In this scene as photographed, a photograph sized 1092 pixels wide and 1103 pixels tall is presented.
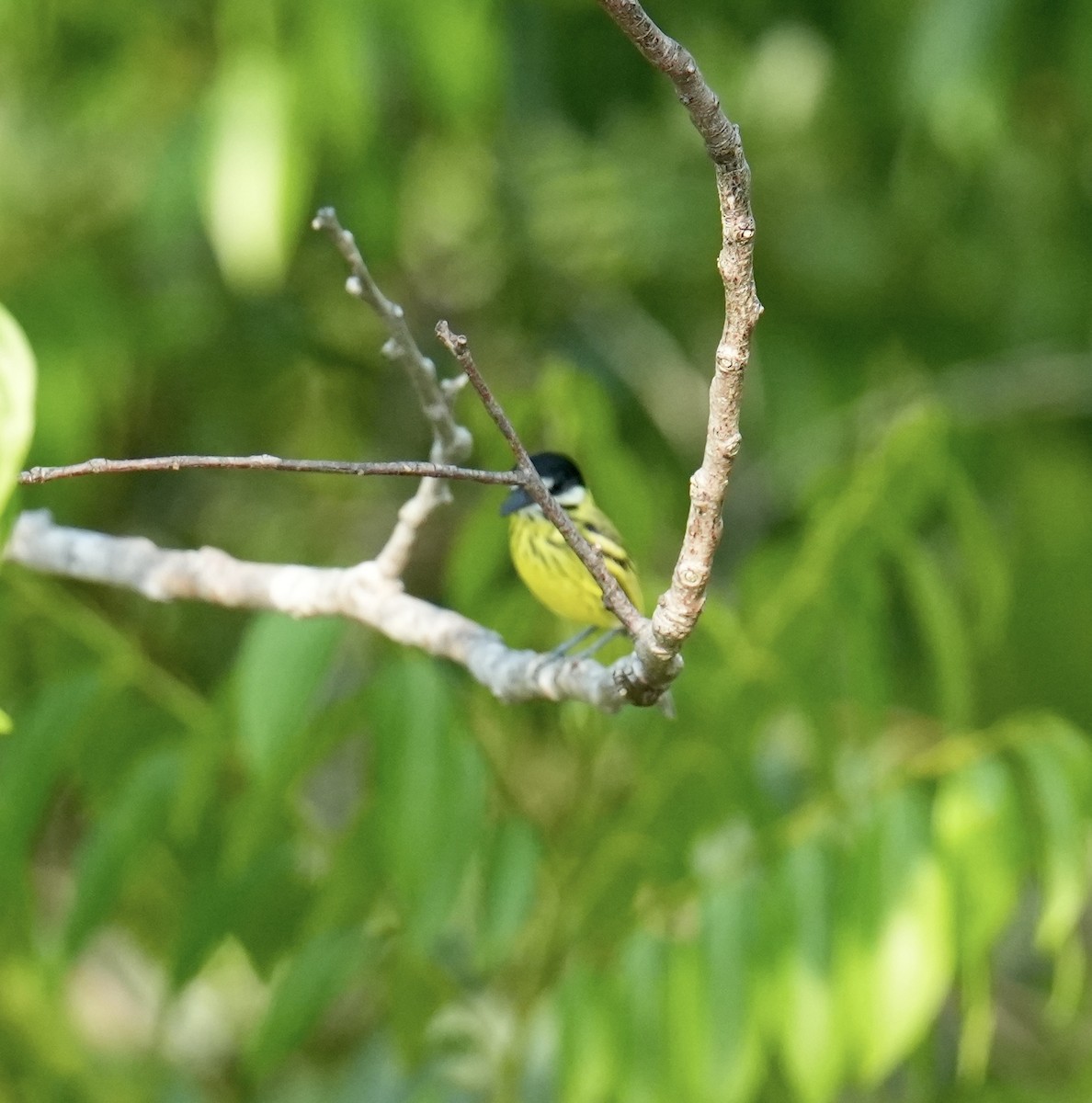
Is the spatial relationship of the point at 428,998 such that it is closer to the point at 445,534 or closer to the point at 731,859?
the point at 731,859

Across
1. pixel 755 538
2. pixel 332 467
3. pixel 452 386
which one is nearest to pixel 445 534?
pixel 755 538

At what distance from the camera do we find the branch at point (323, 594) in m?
1.88

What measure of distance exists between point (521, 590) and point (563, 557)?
37 cm

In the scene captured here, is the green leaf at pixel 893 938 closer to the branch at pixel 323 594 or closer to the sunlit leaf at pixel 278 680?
the branch at pixel 323 594

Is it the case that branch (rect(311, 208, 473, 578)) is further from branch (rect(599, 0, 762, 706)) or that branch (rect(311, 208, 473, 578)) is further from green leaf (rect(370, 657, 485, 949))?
branch (rect(599, 0, 762, 706))

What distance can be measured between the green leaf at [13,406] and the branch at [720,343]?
0.63m

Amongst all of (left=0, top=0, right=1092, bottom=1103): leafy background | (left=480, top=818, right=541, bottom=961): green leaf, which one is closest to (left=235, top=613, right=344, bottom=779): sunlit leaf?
(left=0, top=0, right=1092, bottom=1103): leafy background

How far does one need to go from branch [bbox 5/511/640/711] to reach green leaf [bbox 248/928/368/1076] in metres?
0.63

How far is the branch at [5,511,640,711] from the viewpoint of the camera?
188 cm

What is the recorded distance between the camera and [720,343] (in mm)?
1312

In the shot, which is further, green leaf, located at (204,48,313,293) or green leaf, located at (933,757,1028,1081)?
green leaf, located at (204,48,313,293)

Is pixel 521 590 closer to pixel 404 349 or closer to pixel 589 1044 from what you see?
pixel 589 1044

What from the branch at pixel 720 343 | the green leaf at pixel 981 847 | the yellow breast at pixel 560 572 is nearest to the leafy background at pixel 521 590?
the green leaf at pixel 981 847

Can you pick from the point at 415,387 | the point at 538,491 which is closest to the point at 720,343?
the point at 538,491
